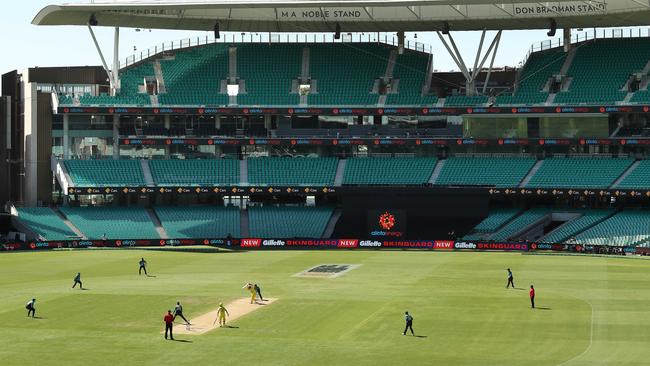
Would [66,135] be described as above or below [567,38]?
below

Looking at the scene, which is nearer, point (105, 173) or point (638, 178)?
point (638, 178)

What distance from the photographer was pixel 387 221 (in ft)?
307

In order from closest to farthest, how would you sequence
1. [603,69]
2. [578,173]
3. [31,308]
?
[31,308]
[578,173]
[603,69]

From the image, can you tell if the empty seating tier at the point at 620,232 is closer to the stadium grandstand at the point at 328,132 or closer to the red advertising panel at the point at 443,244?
the stadium grandstand at the point at 328,132

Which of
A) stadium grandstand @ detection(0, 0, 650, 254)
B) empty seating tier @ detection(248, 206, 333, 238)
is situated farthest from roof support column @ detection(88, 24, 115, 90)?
empty seating tier @ detection(248, 206, 333, 238)

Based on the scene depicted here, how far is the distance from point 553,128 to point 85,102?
44.3 m

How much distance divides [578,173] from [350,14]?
2549 centimetres

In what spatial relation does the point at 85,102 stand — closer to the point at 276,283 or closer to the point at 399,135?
the point at 399,135

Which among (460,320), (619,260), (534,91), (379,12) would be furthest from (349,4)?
(460,320)

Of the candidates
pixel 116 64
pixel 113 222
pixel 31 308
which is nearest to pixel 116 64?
pixel 116 64

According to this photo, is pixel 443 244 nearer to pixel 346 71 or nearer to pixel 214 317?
pixel 346 71

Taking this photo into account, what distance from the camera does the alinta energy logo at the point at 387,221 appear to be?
9344cm

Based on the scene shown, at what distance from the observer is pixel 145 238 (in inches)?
3588

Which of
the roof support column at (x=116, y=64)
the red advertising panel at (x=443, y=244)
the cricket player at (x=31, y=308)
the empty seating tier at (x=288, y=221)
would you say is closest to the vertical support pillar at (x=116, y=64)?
the roof support column at (x=116, y=64)
